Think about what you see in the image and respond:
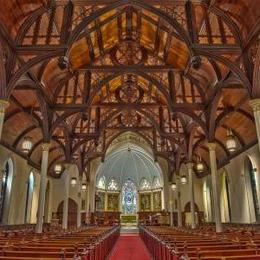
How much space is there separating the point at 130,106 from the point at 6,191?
11.6 meters

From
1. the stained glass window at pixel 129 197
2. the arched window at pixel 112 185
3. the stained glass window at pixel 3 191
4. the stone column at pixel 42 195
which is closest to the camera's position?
the stone column at pixel 42 195

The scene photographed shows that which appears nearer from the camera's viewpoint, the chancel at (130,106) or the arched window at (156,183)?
the chancel at (130,106)

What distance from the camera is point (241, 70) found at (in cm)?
1259

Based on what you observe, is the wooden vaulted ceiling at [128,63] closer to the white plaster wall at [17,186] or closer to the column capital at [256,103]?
the column capital at [256,103]

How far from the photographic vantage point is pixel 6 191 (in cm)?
2202

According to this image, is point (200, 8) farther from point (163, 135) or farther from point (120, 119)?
point (120, 119)

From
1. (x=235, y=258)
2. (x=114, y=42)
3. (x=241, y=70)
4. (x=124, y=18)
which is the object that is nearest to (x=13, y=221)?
(x=114, y=42)

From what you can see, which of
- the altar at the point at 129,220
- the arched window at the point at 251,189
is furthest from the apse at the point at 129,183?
the arched window at the point at 251,189

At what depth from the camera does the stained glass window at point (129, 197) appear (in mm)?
44188

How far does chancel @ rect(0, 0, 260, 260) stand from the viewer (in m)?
11.8

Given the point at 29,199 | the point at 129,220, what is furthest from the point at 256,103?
the point at 129,220

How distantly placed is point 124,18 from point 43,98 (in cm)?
696

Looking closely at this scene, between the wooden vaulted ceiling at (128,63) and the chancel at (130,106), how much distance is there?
7cm

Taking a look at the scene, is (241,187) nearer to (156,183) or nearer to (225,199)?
(225,199)
